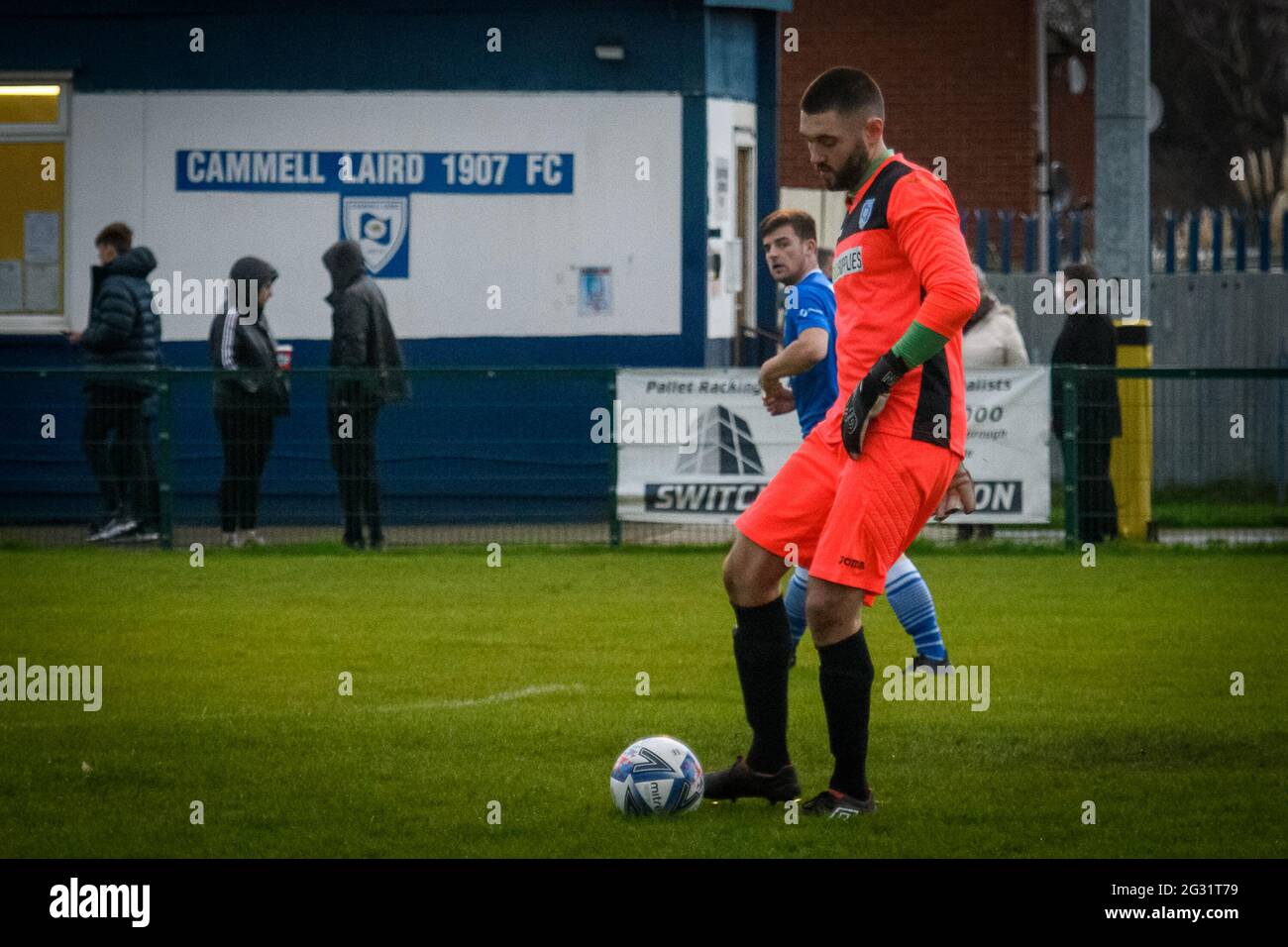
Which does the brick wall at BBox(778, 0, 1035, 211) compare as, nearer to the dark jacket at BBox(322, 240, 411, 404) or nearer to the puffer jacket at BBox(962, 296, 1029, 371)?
the puffer jacket at BBox(962, 296, 1029, 371)

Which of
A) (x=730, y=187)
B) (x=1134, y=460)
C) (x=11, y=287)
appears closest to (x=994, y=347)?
(x=1134, y=460)

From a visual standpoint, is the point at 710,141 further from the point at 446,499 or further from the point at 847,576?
the point at 847,576

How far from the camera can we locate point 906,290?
6.96m

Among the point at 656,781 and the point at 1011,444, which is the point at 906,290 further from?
the point at 1011,444

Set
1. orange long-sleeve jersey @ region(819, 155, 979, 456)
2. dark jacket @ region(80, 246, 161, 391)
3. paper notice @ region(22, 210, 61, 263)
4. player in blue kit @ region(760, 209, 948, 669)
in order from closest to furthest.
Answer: orange long-sleeve jersey @ region(819, 155, 979, 456)
player in blue kit @ region(760, 209, 948, 669)
dark jacket @ region(80, 246, 161, 391)
paper notice @ region(22, 210, 61, 263)

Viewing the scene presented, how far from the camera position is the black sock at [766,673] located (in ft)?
23.9

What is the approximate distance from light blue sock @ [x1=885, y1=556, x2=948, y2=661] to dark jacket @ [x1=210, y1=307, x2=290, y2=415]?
744cm

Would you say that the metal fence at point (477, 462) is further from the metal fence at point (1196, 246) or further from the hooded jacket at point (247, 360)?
the metal fence at point (1196, 246)

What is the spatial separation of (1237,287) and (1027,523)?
572 centimetres

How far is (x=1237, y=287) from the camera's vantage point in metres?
20.6

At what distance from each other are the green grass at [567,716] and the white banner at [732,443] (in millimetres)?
1110

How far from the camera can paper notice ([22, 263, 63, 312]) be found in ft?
61.5

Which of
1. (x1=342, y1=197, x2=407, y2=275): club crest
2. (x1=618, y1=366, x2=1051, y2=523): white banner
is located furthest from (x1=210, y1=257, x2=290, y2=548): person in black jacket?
(x1=618, y1=366, x2=1051, y2=523): white banner

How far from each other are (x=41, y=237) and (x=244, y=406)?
359 cm
